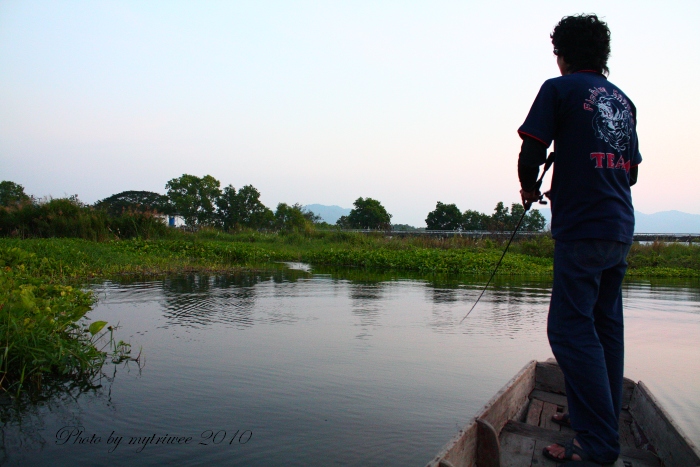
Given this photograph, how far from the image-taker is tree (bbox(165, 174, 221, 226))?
39375 millimetres

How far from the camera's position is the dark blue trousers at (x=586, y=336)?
2.28 m

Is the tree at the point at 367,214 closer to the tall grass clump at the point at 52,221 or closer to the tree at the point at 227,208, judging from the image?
the tree at the point at 227,208

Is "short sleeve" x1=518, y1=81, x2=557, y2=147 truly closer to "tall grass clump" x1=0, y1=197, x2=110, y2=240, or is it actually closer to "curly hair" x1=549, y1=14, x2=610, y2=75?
"curly hair" x1=549, y1=14, x2=610, y2=75

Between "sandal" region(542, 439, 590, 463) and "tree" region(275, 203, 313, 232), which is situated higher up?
"tree" region(275, 203, 313, 232)

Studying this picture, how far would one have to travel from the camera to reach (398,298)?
31.2 ft

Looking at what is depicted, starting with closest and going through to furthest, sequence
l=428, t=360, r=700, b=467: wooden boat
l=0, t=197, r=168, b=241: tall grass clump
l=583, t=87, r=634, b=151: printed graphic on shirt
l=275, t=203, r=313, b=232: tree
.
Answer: l=428, t=360, r=700, b=467: wooden boat, l=583, t=87, r=634, b=151: printed graphic on shirt, l=0, t=197, r=168, b=241: tall grass clump, l=275, t=203, r=313, b=232: tree

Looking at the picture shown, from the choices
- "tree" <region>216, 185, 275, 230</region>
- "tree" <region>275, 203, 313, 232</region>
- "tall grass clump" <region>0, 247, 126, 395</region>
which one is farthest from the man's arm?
"tree" <region>216, 185, 275, 230</region>

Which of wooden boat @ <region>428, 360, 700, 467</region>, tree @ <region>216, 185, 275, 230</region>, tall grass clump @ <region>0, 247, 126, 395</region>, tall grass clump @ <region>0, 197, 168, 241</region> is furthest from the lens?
tree @ <region>216, 185, 275, 230</region>

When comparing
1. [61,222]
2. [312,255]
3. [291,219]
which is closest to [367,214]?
[291,219]

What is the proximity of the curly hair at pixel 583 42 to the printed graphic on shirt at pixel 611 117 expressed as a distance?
188mm

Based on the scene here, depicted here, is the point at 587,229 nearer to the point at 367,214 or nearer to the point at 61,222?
the point at 61,222

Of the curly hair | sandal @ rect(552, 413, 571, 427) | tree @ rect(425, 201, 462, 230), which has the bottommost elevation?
sandal @ rect(552, 413, 571, 427)

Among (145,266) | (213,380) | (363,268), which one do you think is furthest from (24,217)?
(213,380)

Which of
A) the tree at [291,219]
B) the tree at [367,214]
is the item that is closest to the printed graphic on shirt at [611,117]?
the tree at [291,219]
